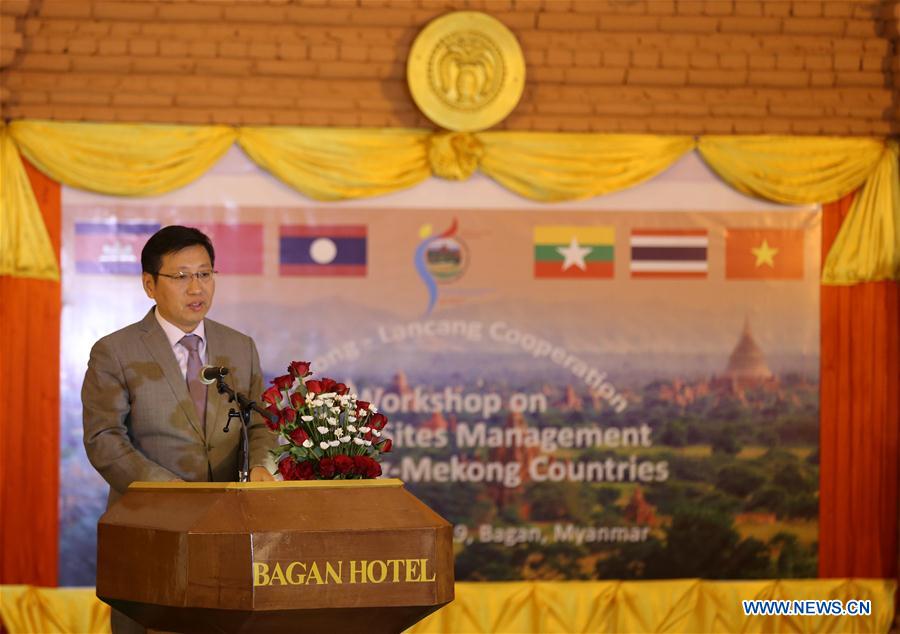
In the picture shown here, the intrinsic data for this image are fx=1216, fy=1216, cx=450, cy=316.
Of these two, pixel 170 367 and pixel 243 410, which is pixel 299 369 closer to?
pixel 243 410

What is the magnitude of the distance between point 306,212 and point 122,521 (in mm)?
3393

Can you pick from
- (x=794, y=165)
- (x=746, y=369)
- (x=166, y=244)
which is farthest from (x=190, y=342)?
(x=794, y=165)

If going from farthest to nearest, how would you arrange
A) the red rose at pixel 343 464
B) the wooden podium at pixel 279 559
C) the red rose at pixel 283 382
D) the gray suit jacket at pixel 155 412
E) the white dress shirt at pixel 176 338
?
1. the white dress shirt at pixel 176 338
2. the gray suit jacket at pixel 155 412
3. the red rose at pixel 283 382
4. the red rose at pixel 343 464
5. the wooden podium at pixel 279 559

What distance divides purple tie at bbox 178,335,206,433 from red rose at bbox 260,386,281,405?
475mm

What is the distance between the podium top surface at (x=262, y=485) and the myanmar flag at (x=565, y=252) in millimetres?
3390

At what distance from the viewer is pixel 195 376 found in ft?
11.8

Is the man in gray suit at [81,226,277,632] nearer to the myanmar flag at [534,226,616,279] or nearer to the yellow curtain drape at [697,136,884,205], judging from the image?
the myanmar flag at [534,226,616,279]

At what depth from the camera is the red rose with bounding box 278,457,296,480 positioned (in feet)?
10.2

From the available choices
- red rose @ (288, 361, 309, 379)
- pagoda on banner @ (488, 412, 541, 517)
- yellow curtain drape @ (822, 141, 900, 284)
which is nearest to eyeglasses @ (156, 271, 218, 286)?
red rose @ (288, 361, 309, 379)

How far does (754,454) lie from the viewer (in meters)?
6.35

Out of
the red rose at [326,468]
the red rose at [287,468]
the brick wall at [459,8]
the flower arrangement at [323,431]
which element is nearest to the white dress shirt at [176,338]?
the flower arrangement at [323,431]

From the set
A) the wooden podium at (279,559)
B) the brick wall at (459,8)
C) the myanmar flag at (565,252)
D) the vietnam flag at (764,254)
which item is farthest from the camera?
the vietnam flag at (764,254)

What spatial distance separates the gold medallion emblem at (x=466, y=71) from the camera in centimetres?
609

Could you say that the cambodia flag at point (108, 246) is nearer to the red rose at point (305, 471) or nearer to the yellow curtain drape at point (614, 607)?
the yellow curtain drape at point (614, 607)
